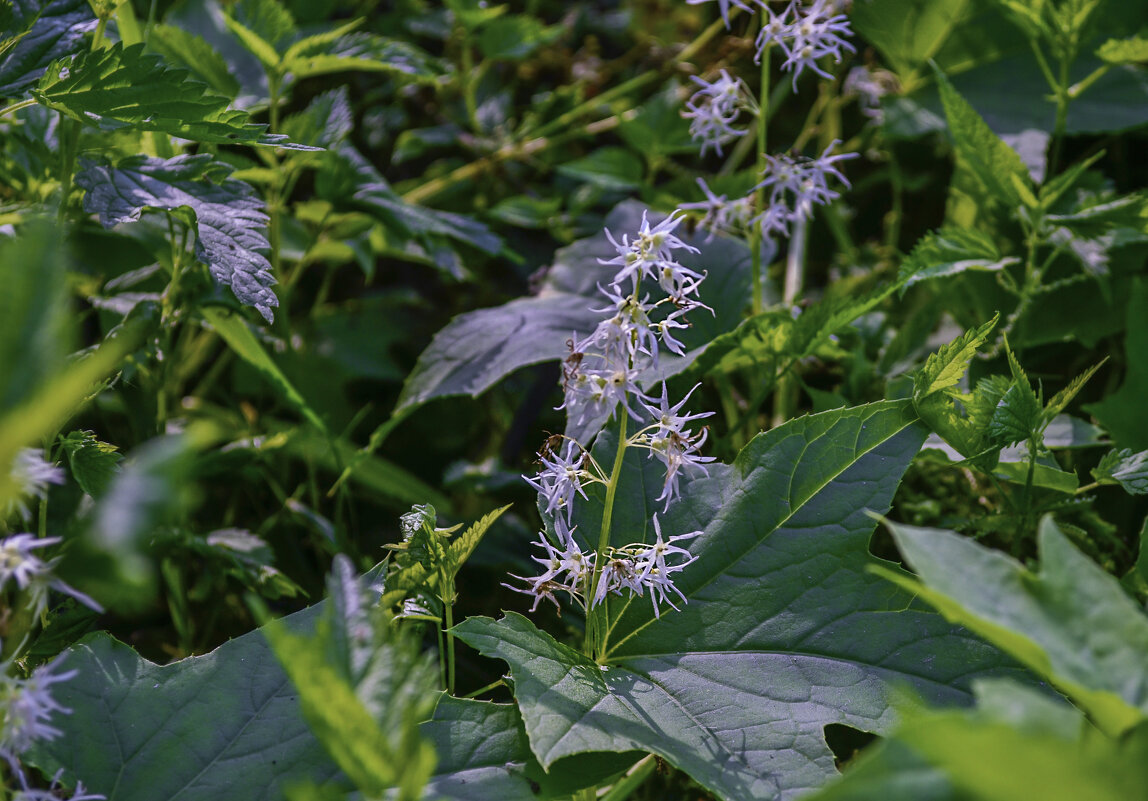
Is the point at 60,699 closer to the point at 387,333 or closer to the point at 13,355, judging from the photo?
the point at 13,355

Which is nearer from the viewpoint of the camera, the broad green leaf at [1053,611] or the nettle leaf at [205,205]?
the broad green leaf at [1053,611]

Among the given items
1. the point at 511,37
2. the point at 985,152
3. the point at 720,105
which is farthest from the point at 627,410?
the point at 511,37

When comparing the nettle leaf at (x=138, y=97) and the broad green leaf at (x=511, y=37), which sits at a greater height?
the nettle leaf at (x=138, y=97)

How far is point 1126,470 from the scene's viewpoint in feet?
3.24

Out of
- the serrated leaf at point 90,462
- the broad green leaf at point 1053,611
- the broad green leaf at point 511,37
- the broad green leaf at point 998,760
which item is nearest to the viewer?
the broad green leaf at point 998,760

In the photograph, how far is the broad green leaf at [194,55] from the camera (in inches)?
52.8

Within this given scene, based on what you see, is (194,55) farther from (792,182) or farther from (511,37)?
(792,182)

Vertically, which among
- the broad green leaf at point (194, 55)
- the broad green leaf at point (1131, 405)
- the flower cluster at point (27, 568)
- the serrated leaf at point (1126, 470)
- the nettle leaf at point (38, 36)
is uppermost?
the nettle leaf at point (38, 36)

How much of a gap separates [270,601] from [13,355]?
0.87 metres

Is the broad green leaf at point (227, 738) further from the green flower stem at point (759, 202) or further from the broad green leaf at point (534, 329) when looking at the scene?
the green flower stem at point (759, 202)

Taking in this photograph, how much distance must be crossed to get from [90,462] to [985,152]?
4.03 feet

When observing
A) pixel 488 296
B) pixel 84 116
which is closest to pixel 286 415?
pixel 488 296

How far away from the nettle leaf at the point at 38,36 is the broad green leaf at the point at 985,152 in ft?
3.75

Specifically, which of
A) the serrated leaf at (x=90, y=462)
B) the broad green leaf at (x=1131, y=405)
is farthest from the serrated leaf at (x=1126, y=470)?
the serrated leaf at (x=90, y=462)
